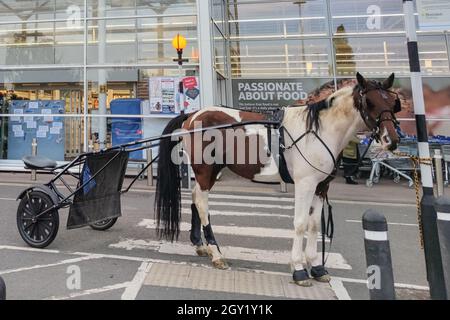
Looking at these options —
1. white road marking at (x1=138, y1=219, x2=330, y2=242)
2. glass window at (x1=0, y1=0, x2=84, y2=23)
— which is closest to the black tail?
→ white road marking at (x1=138, y1=219, x2=330, y2=242)

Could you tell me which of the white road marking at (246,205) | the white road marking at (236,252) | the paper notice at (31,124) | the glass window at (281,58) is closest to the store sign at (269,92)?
the glass window at (281,58)

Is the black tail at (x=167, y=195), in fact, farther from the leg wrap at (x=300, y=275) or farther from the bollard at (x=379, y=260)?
the bollard at (x=379, y=260)

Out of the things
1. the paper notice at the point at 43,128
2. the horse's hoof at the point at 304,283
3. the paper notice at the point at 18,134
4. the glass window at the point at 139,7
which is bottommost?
the horse's hoof at the point at 304,283

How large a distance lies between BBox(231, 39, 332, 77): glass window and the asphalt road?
9544mm

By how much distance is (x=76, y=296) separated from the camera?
4.04 metres

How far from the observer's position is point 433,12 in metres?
4.80

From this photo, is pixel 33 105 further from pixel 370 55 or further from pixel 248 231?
pixel 370 55

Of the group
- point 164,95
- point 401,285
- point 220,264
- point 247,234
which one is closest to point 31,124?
point 164,95

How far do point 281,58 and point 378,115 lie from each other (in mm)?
12911

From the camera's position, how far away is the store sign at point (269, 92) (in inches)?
629

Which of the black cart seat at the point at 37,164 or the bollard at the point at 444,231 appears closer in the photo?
the bollard at the point at 444,231

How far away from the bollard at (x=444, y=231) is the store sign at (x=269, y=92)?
12.6 metres

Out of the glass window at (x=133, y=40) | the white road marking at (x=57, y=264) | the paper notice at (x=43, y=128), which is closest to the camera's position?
the white road marking at (x=57, y=264)
